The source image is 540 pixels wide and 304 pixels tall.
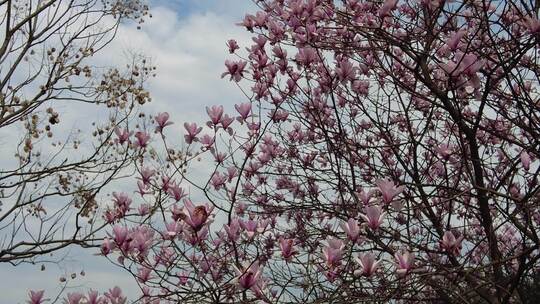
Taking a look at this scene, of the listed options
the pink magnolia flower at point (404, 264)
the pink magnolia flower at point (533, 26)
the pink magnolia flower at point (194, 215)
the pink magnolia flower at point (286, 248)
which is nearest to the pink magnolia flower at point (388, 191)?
the pink magnolia flower at point (404, 264)

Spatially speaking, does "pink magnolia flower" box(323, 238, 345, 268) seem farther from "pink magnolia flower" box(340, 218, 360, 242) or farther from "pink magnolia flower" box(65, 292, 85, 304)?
Answer: "pink magnolia flower" box(65, 292, 85, 304)

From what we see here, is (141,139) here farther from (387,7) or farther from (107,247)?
(387,7)

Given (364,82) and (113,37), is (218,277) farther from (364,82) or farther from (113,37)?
(113,37)

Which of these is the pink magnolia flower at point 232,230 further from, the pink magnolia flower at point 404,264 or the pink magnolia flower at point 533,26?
the pink magnolia flower at point 533,26

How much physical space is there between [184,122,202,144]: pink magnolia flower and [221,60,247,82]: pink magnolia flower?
0.44 metres

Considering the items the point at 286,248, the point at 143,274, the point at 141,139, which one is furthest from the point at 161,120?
the point at 286,248

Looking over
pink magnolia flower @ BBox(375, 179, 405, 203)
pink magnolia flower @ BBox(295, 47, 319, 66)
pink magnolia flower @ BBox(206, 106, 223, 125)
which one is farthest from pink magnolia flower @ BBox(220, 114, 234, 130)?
pink magnolia flower @ BBox(375, 179, 405, 203)

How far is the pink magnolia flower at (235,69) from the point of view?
324 cm

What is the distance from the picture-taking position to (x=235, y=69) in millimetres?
3254

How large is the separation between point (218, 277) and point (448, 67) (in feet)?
5.79

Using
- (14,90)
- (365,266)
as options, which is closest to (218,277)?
(365,266)

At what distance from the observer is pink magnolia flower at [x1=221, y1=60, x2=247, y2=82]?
3.24m

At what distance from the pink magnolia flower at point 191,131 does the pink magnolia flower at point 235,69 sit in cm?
44

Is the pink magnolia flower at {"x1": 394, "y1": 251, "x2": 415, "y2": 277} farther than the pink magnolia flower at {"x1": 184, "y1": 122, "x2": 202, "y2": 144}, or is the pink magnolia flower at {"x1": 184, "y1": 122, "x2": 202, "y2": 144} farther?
the pink magnolia flower at {"x1": 184, "y1": 122, "x2": 202, "y2": 144}
